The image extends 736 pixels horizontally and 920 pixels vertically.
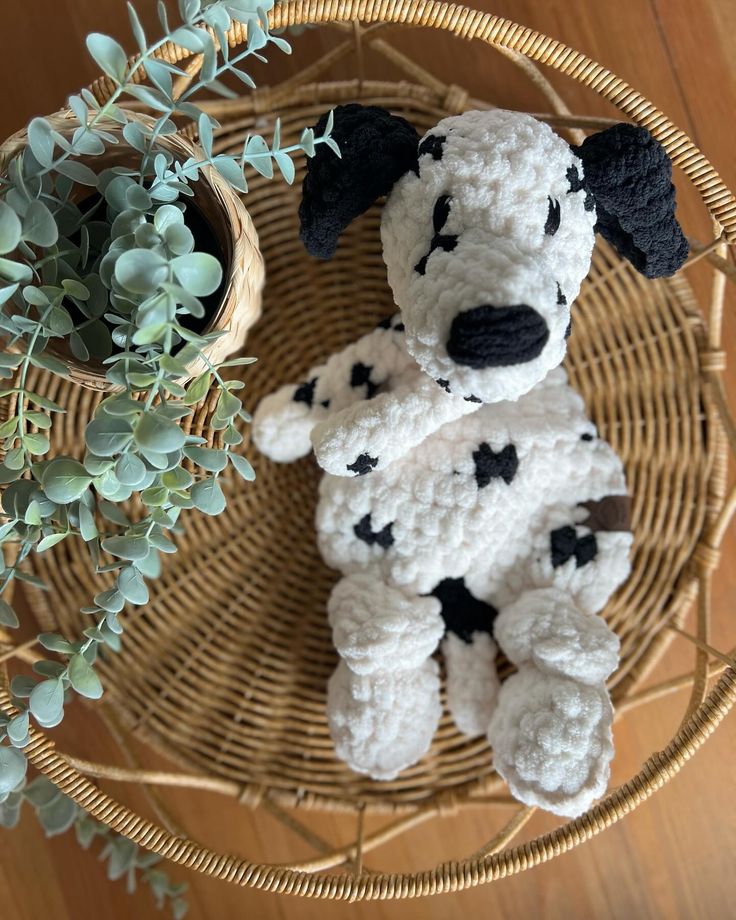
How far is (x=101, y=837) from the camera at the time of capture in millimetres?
1020

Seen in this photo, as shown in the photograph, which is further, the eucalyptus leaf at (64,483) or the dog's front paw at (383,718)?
the dog's front paw at (383,718)

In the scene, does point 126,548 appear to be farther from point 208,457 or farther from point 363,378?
point 363,378

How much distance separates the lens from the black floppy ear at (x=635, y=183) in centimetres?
60

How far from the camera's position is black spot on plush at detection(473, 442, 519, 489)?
74cm

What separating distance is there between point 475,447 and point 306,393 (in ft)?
0.61

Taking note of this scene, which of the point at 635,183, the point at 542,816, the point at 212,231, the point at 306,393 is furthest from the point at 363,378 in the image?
the point at 542,816

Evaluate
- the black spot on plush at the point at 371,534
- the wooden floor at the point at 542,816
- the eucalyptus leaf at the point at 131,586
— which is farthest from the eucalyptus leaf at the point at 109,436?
the wooden floor at the point at 542,816

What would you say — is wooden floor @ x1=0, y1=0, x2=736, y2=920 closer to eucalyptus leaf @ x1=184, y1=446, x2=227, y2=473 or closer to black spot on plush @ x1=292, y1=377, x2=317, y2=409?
black spot on plush @ x1=292, y1=377, x2=317, y2=409

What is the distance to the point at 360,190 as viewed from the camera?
63 centimetres

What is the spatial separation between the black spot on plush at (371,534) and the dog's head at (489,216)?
0.21 meters

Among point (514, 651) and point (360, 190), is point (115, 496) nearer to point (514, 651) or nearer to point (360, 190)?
point (360, 190)

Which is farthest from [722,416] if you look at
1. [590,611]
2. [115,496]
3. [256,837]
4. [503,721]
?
[256,837]

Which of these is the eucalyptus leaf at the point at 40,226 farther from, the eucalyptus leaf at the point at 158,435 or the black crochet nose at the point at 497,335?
the black crochet nose at the point at 497,335

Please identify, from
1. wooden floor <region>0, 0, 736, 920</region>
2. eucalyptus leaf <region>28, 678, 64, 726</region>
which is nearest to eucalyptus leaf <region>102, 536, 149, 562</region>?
eucalyptus leaf <region>28, 678, 64, 726</region>
